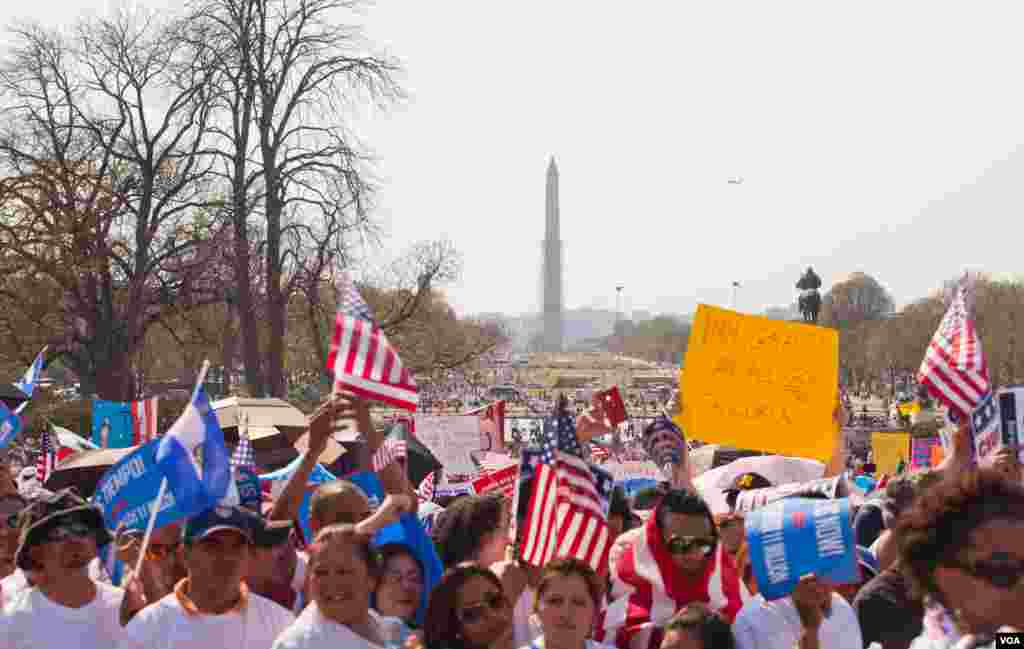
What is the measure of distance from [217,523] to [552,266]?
174m

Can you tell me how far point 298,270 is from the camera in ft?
82.7

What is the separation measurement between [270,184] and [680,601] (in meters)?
19.9

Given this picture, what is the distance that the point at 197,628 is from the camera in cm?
491

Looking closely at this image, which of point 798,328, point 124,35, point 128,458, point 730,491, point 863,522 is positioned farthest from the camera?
point 124,35

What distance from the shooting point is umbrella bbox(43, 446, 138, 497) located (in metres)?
13.0

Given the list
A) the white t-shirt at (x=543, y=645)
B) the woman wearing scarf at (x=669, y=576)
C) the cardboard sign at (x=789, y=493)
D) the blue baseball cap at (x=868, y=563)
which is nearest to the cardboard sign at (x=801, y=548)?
the white t-shirt at (x=543, y=645)

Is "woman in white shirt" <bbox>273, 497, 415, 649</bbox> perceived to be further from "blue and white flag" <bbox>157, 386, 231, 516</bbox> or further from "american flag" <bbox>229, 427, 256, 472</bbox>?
Result: "american flag" <bbox>229, 427, 256, 472</bbox>

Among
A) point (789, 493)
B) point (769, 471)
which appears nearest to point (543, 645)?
point (789, 493)

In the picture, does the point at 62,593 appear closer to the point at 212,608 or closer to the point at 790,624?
the point at 212,608

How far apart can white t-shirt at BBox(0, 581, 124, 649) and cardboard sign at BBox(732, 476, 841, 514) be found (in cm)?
329

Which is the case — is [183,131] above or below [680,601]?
above

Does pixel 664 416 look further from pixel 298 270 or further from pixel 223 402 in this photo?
pixel 298 270

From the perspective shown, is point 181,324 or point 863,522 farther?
point 181,324

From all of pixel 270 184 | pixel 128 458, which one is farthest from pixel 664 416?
pixel 270 184
